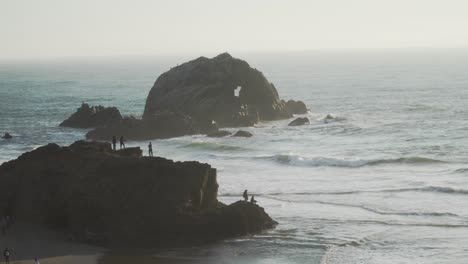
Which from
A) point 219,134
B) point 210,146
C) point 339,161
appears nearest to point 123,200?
point 339,161

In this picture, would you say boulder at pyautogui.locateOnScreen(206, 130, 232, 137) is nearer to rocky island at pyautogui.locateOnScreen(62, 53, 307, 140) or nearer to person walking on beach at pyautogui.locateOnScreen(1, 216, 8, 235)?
rocky island at pyautogui.locateOnScreen(62, 53, 307, 140)

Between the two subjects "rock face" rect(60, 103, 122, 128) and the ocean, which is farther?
"rock face" rect(60, 103, 122, 128)

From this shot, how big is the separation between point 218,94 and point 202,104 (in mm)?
2082

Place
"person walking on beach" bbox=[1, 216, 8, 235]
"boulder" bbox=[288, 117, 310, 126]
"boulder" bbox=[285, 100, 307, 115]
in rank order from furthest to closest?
"boulder" bbox=[285, 100, 307, 115] < "boulder" bbox=[288, 117, 310, 126] < "person walking on beach" bbox=[1, 216, 8, 235]

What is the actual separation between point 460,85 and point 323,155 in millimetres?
77527

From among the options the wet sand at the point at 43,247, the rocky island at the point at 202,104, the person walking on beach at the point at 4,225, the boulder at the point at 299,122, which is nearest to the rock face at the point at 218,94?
the rocky island at the point at 202,104

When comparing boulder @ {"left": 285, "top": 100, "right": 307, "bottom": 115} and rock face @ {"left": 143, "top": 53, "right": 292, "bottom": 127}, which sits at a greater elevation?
rock face @ {"left": 143, "top": 53, "right": 292, "bottom": 127}

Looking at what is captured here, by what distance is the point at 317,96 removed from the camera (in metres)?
128

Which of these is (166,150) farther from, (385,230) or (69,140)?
(385,230)

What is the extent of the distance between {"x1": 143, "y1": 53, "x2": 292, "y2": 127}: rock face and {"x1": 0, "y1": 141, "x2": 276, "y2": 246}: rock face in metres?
41.9

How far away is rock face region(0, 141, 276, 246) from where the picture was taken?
122 ft

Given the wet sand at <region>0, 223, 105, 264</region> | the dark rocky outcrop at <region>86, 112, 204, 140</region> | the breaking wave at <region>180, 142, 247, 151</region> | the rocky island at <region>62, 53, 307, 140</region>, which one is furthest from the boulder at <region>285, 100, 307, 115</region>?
the wet sand at <region>0, 223, 105, 264</region>

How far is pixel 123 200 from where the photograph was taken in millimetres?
37656

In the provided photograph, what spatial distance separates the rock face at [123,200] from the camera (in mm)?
37281
